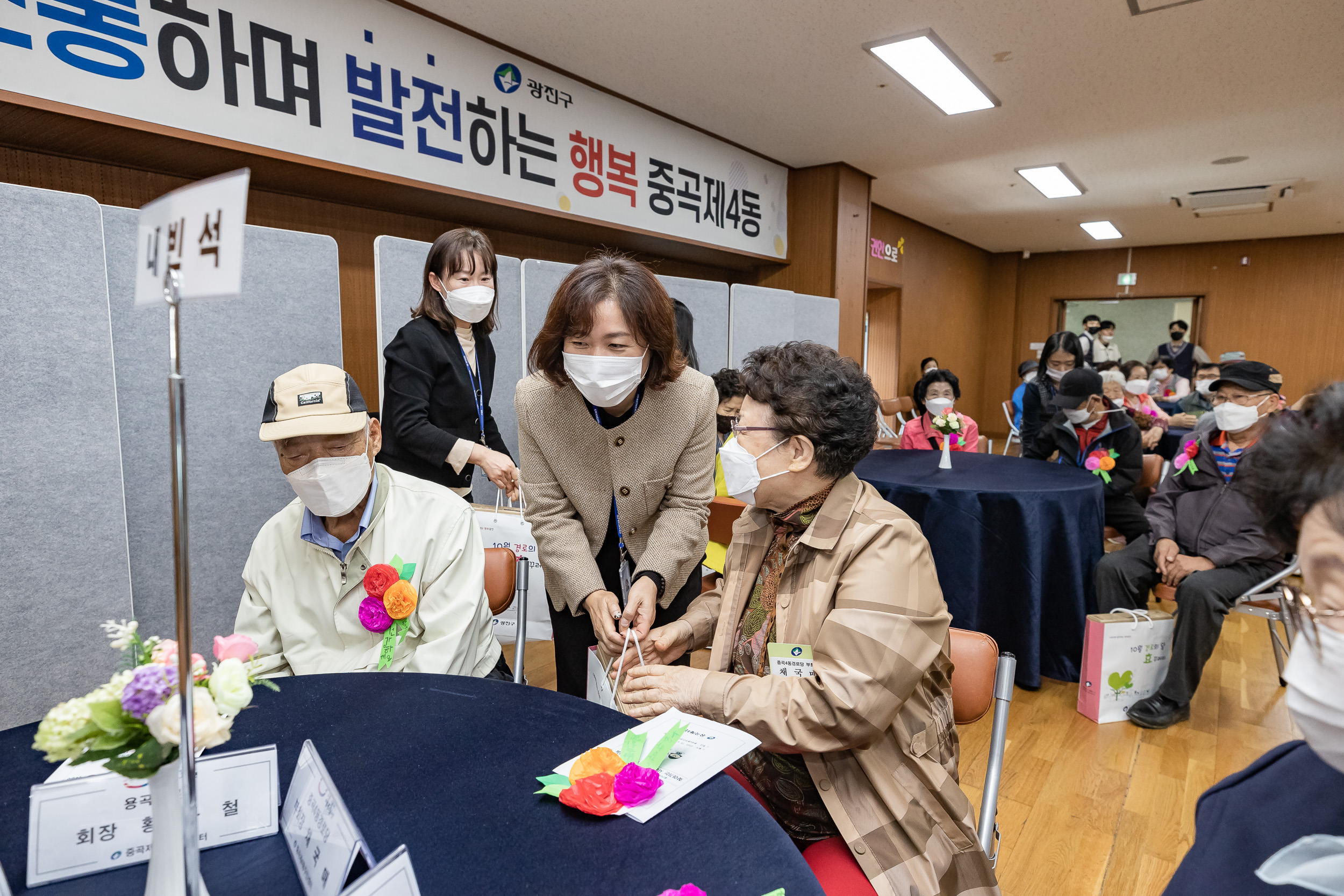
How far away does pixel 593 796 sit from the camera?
910mm

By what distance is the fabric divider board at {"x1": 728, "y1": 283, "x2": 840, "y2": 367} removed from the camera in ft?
17.0

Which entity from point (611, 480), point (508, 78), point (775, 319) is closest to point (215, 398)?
point (611, 480)

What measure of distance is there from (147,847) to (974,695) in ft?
4.33

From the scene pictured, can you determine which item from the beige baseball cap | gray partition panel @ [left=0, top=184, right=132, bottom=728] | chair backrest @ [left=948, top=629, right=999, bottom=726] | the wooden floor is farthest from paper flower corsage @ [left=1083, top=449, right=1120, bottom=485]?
gray partition panel @ [left=0, top=184, right=132, bottom=728]

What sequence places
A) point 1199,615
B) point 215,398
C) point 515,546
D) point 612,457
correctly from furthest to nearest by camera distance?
point 1199,615, point 215,398, point 515,546, point 612,457

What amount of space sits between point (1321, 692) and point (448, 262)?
2.48 metres

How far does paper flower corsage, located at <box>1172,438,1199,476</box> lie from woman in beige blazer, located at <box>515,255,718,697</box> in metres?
2.46

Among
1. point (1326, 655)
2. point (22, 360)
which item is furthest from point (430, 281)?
point (1326, 655)

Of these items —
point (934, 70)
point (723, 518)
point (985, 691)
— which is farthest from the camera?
point (934, 70)

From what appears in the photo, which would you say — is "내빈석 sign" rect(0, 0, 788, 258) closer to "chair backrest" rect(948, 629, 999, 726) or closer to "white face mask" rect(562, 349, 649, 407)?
"white face mask" rect(562, 349, 649, 407)

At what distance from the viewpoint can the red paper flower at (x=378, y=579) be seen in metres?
1.46

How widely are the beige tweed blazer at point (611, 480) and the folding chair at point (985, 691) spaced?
0.67m

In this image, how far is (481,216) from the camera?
4.63 metres

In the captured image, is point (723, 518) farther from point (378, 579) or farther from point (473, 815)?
point (473, 815)
